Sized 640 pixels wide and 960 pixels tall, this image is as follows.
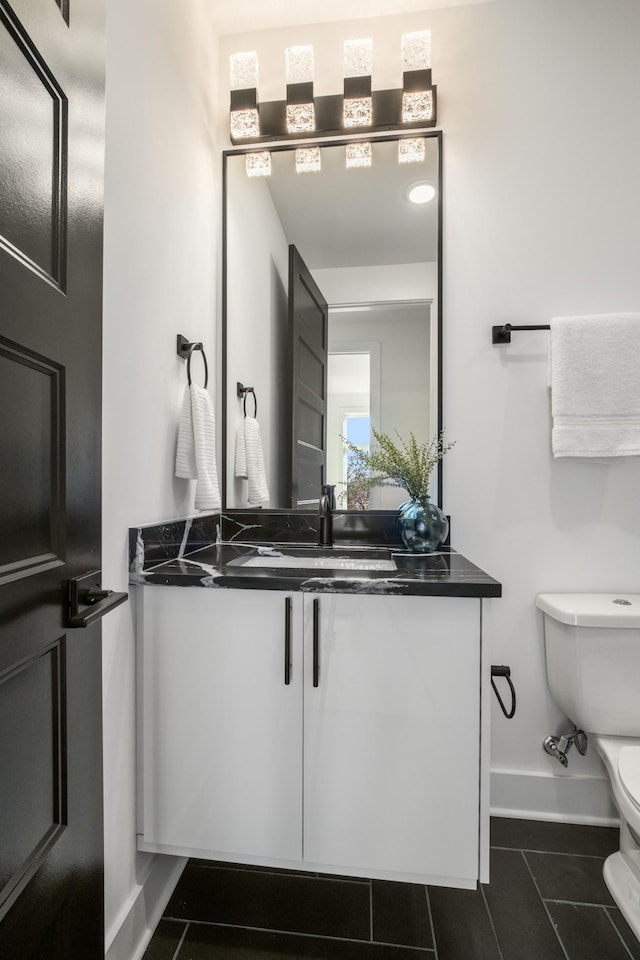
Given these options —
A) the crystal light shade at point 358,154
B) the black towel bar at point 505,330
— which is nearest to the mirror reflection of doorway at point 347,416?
the black towel bar at point 505,330

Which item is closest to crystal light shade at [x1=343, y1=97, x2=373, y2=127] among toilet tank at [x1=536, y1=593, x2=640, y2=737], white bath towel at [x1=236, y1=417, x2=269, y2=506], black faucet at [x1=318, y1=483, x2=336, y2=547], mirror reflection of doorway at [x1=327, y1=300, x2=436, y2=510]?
mirror reflection of doorway at [x1=327, y1=300, x2=436, y2=510]

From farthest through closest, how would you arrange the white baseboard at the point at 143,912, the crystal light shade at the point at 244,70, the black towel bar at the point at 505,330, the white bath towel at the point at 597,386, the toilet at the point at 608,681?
1. the crystal light shade at the point at 244,70
2. the black towel bar at the point at 505,330
3. the white bath towel at the point at 597,386
4. the toilet at the point at 608,681
5. the white baseboard at the point at 143,912

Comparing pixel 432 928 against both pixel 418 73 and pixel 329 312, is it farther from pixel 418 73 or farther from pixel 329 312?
pixel 418 73

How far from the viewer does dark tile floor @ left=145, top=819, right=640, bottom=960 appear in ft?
3.76

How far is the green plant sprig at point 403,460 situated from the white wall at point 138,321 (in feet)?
1.98

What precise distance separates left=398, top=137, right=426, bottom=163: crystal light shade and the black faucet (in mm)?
1143

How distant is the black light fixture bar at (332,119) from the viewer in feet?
5.51

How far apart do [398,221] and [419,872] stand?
184 cm

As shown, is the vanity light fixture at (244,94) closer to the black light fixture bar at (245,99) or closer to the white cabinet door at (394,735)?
the black light fixture bar at (245,99)

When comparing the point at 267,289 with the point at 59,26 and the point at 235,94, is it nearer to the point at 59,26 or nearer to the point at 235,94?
the point at 235,94

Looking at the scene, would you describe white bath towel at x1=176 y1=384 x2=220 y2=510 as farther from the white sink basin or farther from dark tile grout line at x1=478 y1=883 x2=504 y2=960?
dark tile grout line at x1=478 y1=883 x2=504 y2=960

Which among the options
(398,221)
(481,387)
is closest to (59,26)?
(398,221)

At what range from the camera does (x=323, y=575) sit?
114 cm

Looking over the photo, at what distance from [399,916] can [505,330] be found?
65.0 inches
